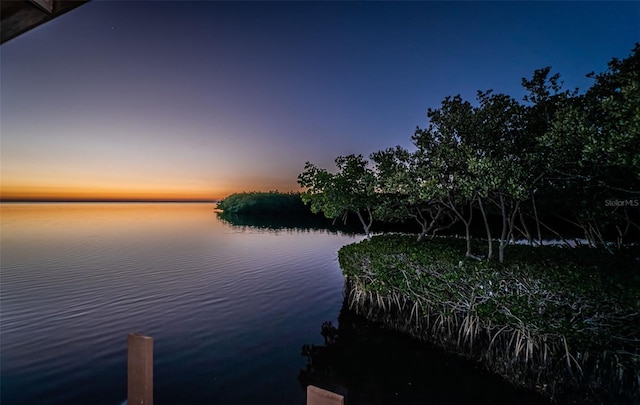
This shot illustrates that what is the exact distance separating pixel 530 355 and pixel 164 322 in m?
12.3

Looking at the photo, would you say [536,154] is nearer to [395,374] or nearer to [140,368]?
[395,374]

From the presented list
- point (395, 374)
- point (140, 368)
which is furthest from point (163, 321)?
point (140, 368)

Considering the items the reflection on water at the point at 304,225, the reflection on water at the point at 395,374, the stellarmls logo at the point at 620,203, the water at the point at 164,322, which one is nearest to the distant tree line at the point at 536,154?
the stellarmls logo at the point at 620,203

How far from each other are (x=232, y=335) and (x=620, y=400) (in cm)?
1113

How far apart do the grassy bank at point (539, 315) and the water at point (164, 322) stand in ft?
15.0

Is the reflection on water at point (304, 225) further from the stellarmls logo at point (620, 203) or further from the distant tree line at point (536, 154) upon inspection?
the stellarmls logo at point (620, 203)

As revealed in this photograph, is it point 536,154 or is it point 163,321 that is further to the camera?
point 163,321

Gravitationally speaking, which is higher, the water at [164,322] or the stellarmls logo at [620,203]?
the stellarmls logo at [620,203]

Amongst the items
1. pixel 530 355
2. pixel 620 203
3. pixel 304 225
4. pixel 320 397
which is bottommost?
pixel 530 355

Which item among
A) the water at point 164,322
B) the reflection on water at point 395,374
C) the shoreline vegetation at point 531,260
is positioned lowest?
the reflection on water at point 395,374

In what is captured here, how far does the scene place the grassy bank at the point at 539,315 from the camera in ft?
23.1

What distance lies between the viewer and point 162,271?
19641 millimetres

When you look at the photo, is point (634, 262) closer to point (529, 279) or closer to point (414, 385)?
point (529, 279)

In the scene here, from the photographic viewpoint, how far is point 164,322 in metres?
11.6
